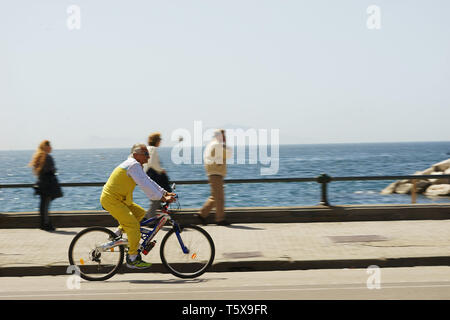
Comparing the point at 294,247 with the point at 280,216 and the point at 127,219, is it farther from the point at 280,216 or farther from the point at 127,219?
the point at 127,219

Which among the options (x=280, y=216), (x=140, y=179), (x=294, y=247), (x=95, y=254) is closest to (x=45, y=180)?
(x=95, y=254)

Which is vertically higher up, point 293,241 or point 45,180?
point 45,180

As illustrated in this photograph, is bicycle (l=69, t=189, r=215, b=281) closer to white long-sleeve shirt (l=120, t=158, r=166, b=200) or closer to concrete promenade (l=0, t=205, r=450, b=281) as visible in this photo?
white long-sleeve shirt (l=120, t=158, r=166, b=200)

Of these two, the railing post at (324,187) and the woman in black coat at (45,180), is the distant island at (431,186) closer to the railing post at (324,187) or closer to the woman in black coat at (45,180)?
the railing post at (324,187)

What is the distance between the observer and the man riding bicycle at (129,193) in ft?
22.8

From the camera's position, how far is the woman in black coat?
34.2 feet

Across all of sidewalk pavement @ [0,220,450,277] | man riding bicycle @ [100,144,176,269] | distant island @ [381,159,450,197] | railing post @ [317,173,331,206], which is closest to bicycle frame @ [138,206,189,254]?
man riding bicycle @ [100,144,176,269]

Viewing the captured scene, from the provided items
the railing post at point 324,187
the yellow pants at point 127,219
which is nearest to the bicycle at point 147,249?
the yellow pants at point 127,219

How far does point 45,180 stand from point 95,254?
3.89 meters

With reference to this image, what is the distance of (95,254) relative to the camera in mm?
7191

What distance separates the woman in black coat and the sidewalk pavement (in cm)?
33

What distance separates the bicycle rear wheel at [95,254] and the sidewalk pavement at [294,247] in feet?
1.32
